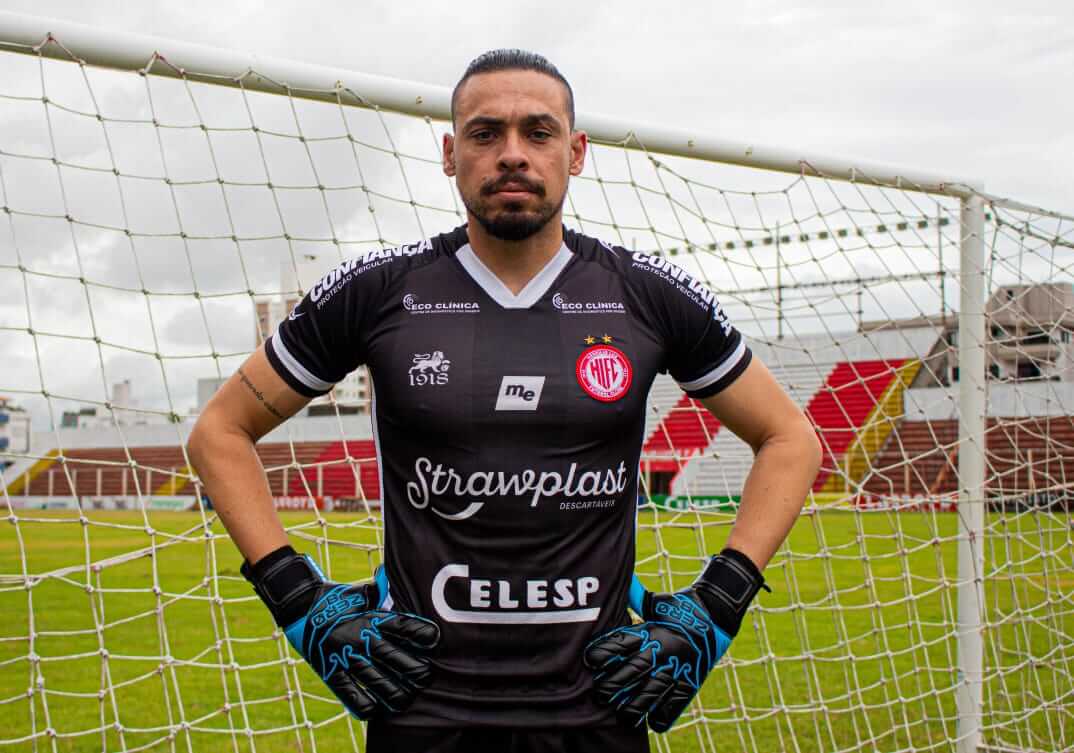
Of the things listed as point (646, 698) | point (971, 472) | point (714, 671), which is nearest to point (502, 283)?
point (646, 698)

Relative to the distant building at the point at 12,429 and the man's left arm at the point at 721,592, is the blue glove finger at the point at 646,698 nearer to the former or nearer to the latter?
the man's left arm at the point at 721,592

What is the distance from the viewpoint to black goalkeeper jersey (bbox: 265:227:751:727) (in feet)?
5.76

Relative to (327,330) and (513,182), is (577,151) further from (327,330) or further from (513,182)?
(327,330)

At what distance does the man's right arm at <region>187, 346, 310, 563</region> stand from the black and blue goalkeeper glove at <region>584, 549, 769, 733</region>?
0.68 m

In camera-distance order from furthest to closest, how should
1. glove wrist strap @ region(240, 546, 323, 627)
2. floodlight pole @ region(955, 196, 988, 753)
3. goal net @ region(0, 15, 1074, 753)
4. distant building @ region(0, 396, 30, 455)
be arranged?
distant building @ region(0, 396, 30, 455)
floodlight pole @ region(955, 196, 988, 753)
goal net @ region(0, 15, 1074, 753)
glove wrist strap @ region(240, 546, 323, 627)

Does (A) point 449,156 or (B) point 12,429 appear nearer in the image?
(A) point 449,156

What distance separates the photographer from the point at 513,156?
178 cm

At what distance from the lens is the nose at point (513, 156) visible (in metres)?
1.78

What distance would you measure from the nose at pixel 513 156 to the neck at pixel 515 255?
0.15m

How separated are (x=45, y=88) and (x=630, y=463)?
231cm

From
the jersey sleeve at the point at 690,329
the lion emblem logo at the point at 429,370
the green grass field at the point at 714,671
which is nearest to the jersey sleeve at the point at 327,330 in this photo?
the lion emblem logo at the point at 429,370

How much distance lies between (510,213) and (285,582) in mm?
816

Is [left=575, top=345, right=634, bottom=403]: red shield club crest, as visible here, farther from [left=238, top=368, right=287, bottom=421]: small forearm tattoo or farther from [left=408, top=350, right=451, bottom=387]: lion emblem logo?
[left=238, top=368, right=287, bottom=421]: small forearm tattoo

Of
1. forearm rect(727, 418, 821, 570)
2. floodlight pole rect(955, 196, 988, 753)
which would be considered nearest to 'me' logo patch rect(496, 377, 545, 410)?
forearm rect(727, 418, 821, 570)
